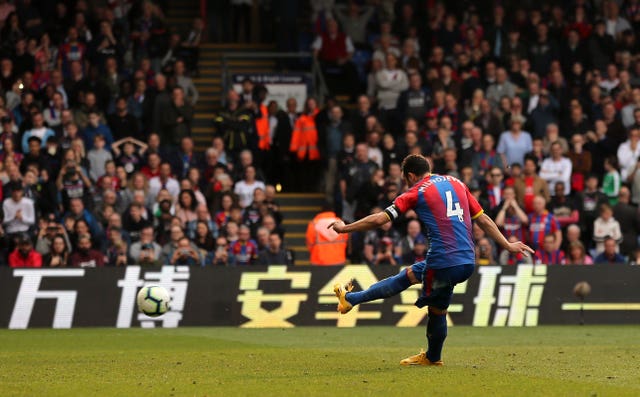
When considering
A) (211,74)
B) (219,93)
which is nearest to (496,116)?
(219,93)

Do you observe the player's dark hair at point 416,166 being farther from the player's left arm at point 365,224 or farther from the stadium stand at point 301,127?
the stadium stand at point 301,127

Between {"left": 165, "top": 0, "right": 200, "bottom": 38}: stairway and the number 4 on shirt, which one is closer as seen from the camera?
the number 4 on shirt

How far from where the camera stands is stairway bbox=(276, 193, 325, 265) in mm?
26352

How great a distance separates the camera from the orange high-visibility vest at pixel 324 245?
920 inches

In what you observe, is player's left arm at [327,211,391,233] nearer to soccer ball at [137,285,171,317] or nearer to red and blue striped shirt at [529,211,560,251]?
soccer ball at [137,285,171,317]

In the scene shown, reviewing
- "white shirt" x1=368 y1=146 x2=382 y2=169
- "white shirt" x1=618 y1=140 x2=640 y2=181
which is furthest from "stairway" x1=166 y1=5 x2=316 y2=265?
"white shirt" x1=618 y1=140 x2=640 y2=181

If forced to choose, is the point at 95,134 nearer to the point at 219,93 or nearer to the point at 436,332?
the point at 219,93

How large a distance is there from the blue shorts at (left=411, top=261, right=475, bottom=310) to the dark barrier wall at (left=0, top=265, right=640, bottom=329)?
28.8ft

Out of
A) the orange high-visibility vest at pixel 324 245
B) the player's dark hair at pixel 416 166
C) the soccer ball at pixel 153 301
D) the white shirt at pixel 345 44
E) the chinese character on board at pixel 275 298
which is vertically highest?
the white shirt at pixel 345 44

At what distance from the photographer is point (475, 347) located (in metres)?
16.6

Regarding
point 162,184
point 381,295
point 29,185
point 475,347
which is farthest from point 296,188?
point 381,295

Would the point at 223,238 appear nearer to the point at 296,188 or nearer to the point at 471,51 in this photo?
the point at 296,188

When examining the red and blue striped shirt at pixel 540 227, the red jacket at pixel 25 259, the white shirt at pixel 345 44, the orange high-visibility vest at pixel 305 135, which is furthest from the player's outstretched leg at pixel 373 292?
the white shirt at pixel 345 44

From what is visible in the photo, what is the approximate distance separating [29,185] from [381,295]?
12.3m
